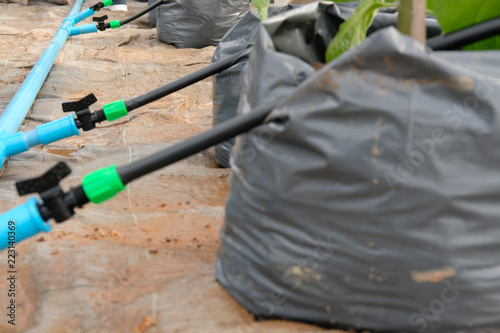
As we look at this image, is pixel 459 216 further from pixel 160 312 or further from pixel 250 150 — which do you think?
pixel 160 312

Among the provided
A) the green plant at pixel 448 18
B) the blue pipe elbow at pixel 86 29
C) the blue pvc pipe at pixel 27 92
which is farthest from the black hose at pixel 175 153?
the blue pipe elbow at pixel 86 29

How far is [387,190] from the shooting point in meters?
0.80

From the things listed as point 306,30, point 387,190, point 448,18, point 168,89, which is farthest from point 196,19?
point 387,190

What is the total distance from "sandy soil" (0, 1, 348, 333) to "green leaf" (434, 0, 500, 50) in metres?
0.68

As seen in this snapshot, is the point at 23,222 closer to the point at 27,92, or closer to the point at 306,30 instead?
the point at 306,30

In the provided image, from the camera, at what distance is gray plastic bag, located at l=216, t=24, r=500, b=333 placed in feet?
2.61

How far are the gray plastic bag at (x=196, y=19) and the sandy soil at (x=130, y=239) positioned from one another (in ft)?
3.32

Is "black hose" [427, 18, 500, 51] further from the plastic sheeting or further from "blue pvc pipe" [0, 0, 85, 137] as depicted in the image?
"blue pvc pipe" [0, 0, 85, 137]

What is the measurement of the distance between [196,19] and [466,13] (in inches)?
125

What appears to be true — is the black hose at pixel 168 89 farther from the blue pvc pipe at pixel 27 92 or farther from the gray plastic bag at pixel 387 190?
the gray plastic bag at pixel 387 190

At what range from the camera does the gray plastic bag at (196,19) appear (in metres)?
3.91

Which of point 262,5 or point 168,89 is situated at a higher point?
point 262,5

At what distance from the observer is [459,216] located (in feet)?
2.62

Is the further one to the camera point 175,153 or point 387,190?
point 175,153
